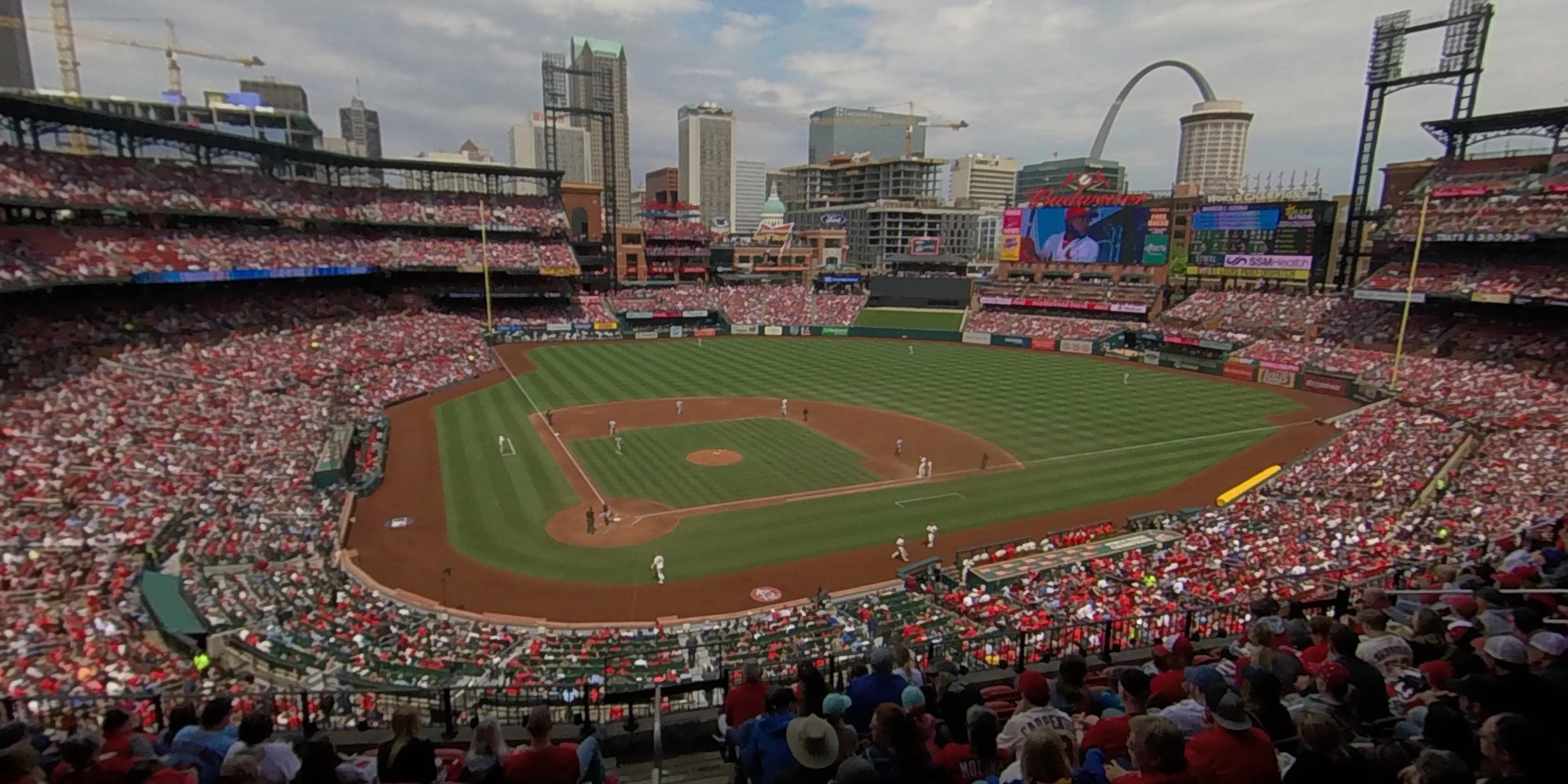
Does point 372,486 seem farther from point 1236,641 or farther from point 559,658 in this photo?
point 1236,641

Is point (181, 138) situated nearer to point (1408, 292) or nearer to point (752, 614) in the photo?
point (752, 614)

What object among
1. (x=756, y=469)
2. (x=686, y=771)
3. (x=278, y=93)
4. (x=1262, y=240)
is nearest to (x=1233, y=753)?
(x=686, y=771)

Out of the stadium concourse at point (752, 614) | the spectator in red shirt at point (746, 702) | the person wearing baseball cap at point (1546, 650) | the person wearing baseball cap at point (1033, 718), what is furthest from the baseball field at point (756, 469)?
the person wearing baseball cap at point (1546, 650)

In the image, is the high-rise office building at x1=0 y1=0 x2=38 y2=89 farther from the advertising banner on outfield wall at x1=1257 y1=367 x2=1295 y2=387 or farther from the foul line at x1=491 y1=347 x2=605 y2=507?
the advertising banner on outfield wall at x1=1257 y1=367 x2=1295 y2=387

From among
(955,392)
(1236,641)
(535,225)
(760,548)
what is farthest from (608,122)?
(1236,641)

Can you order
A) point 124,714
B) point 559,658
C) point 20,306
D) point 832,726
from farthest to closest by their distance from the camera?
point 20,306, point 559,658, point 124,714, point 832,726

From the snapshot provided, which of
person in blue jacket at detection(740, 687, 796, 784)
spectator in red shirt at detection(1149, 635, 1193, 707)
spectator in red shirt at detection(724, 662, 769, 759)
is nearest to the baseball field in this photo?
spectator in red shirt at detection(724, 662, 769, 759)
